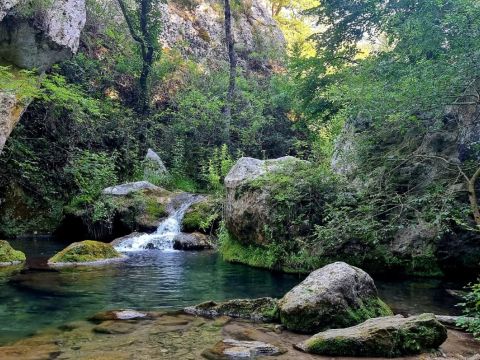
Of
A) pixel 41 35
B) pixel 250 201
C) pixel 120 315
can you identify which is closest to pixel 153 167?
pixel 41 35

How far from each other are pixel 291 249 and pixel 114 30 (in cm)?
1807

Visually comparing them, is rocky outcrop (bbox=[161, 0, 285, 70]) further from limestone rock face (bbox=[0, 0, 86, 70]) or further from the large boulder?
the large boulder

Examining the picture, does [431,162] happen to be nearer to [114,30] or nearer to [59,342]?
[59,342]

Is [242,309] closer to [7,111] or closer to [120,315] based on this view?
[120,315]

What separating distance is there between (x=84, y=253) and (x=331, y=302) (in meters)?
7.77

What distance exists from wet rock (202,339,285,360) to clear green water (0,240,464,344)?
7.29 ft

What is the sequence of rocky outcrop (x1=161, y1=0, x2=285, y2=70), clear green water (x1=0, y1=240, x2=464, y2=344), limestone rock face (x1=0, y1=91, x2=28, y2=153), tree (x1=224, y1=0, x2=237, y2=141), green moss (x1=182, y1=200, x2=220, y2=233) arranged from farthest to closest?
rocky outcrop (x1=161, y1=0, x2=285, y2=70) → tree (x1=224, y1=0, x2=237, y2=141) → green moss (x1=182, y1=200, x2=220, y2=233) → limestone rock face (x1=0, y1=91, x2=28, y2=153) → clear green water (x1=0, y1=240, x2=464, y2=344)

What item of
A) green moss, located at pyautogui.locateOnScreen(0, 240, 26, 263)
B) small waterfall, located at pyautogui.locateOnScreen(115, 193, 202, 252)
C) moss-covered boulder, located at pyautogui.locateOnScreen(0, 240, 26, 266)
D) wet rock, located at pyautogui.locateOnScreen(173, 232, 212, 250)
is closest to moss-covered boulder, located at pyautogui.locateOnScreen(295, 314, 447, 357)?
moss-covered boulder, located at pyautogui.locateOnScreen(0, 240, 26, 266)

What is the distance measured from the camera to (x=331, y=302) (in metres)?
6.60

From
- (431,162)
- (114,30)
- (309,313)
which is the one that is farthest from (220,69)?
(309,313)

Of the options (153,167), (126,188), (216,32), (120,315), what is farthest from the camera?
(216,32)

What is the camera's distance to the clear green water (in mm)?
7215

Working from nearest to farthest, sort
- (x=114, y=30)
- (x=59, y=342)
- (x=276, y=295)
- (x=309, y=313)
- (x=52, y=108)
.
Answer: (x=59, y=342) → (x=309, y=313) → (x=276, y=295) → (x=52, y=108) → (x=114, y=30)

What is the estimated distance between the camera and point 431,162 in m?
10.6
